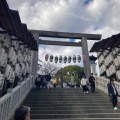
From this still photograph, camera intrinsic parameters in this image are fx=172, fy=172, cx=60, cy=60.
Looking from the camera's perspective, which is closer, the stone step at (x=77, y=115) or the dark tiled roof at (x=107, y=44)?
the stone step at (x=77, y=115)

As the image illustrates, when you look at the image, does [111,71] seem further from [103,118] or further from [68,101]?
[103,118]

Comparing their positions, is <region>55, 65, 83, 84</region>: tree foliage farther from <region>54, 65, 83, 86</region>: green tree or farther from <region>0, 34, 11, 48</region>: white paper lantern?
<region>0, 34, 11, 48</region>: white paper lantern

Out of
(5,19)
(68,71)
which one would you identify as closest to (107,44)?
(5,19)

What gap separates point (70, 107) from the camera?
26.0 feet

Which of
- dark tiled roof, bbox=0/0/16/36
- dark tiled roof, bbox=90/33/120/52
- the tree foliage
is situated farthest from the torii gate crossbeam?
the tree foliage

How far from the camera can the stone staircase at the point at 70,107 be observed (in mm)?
6906

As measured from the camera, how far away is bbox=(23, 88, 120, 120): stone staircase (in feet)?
22.7

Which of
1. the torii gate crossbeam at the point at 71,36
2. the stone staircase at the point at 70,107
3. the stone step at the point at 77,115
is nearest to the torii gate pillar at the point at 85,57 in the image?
the torii gate crossbeam at the point at 71,36

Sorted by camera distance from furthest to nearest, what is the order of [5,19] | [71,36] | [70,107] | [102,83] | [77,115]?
[71,36] < [102,83] < [70,107] < [77,115] < [5,19]

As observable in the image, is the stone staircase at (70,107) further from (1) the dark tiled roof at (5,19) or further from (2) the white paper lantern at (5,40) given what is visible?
(1) the dark tiled roof at (5,19)

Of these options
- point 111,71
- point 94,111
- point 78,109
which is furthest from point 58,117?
point 111,71

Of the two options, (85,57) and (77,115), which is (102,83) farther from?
(77,115)

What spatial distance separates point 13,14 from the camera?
7066 mm

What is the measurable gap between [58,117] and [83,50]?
9504 mm
